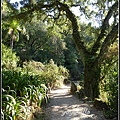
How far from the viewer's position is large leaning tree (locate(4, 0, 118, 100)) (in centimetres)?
600

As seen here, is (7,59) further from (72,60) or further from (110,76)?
(72,60)

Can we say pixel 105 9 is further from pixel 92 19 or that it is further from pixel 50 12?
pixel 50 12

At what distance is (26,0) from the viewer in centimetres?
617

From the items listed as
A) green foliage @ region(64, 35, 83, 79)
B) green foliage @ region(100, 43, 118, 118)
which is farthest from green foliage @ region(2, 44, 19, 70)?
green foliage @ region(64, 35, 83, 79)

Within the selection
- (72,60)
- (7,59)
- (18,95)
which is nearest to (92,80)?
(18,95)

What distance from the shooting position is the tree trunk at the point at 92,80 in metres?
6.19

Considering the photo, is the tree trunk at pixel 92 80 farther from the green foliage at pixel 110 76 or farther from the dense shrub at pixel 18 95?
the dense shrub at pixel 18 95

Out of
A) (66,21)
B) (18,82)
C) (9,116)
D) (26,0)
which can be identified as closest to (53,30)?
(66,21)

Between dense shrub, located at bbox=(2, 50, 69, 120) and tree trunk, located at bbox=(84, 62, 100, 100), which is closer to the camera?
dense shrub, located at bbox=(2, 50, 69, 120)

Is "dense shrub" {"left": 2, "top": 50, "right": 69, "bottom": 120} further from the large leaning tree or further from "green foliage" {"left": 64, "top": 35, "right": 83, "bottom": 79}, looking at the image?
"green foliage" {"left": 64, "top": 35, "right": 83, "bottom": 79}

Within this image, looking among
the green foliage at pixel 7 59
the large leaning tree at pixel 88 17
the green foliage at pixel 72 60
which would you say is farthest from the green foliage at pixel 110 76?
the green foliage at pixel 72 60

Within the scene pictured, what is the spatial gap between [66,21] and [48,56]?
7.77 metres

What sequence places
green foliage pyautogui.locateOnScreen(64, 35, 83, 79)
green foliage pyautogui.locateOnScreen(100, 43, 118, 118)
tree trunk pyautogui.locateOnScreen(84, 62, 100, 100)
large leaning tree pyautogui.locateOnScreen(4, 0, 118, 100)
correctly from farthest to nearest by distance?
green foliage pyautogui.locateOnScreen(64, 35, 83, 79) < tree trunk pyautogui.locateOnScreen(84, 62, 100, 100) < large leaning tree pyautogui.locateOnScreen(4, 0, 118, 100) < green foliage pyautogui.locateOnScreen(100, 43, 118, 118)

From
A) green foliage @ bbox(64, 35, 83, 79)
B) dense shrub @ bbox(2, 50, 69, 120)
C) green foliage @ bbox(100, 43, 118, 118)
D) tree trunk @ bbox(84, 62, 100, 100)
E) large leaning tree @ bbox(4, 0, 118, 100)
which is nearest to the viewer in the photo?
dense shrub @ bbox(2, 50, 69, 120)
